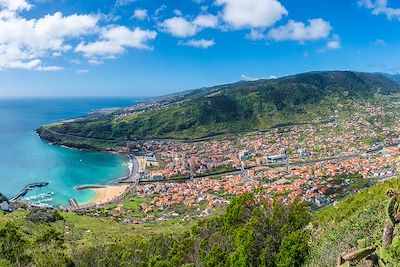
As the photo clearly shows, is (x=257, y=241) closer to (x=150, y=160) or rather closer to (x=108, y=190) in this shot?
(x=108, y=190)

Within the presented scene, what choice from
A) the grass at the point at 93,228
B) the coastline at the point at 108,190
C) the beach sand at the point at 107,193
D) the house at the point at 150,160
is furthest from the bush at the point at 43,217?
the house at the point at 150,160

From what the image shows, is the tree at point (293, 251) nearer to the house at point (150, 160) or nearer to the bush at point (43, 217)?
the bush at point (43, 217)

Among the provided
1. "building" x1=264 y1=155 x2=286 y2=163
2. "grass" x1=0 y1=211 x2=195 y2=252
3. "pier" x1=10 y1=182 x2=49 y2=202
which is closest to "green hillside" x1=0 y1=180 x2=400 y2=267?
"grass" x1=0 y1=211 x2=195 y2=252

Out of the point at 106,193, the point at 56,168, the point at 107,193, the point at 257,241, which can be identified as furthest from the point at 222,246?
the point at 56,168

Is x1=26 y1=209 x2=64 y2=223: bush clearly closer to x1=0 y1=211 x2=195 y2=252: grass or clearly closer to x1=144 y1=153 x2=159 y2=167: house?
x1=0 y1=211 x2=195 y2=252: grass

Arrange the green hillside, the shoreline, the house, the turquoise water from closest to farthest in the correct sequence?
the green hillside, the shoreline, the turquoise water, the house

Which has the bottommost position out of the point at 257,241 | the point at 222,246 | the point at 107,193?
the point at 107,193
